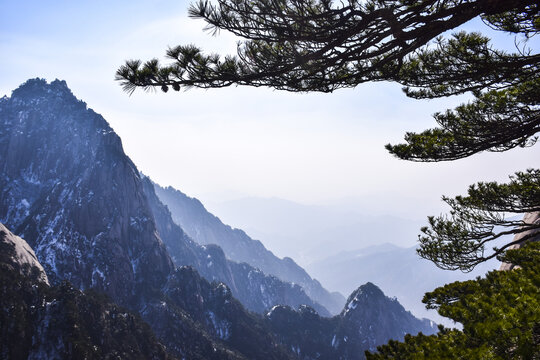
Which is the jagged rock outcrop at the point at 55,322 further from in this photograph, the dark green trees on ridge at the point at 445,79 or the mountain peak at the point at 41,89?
the mountain peak at the point at 41,89

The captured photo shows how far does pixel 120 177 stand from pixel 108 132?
79.2ft

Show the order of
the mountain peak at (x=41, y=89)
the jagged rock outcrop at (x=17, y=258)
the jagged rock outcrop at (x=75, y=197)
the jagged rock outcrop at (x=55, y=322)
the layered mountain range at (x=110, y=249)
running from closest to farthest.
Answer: the jagged rock outcrop at (x=55, y=322)
the jagged rock outcrop at (x=17, y=258)
the layered mountain range at (x=110, y=249)
the jagged rock outcrop at (x=75, y=197)
the mountain peak at (x=41, y=89)

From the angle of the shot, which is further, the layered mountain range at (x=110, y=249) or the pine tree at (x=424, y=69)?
the layered mountain range at (x=110, y=249)

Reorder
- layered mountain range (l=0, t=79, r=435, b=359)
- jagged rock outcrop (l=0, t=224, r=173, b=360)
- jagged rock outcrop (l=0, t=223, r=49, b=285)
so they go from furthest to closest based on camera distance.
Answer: layered mountain range (l=0, t=79, r=435, b=359) < jagged rock outcrop (l=0, t=223, r=49, b=285) < jagged rock outcrop (l=0, t=224, r=173, b=360)

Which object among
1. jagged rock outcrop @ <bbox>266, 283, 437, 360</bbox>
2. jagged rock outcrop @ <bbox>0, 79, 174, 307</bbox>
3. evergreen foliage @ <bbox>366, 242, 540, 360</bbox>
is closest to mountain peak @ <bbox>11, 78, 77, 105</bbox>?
jagged rock outcrop @ <bbox>0, 79, 174, 307</bbox>

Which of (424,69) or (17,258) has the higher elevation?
(424,69)

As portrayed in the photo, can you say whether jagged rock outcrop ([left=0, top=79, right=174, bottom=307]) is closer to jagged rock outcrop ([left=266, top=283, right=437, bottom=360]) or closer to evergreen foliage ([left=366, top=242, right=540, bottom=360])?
jagged rock outcrop ([left=266, top=283, right=437, bottom=360])

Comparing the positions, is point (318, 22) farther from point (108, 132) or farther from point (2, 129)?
point (2, 129)

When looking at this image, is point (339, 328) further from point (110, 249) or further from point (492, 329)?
point (492, 329)

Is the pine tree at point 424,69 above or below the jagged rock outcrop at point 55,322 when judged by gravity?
above

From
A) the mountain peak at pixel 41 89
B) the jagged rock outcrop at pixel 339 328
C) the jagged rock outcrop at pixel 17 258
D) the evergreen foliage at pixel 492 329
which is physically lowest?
the jagged rock outcrop at pixel 339 328

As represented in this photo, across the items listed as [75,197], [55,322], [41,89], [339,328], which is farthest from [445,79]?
[41,89]

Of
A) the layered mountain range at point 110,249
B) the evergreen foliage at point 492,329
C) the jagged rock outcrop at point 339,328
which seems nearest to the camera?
the evergreen foliage at point 492,329

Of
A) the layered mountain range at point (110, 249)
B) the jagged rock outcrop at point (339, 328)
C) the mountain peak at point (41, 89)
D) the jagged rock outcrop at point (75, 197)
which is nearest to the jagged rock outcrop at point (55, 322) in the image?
the layered mountain range at point (110, 249)
